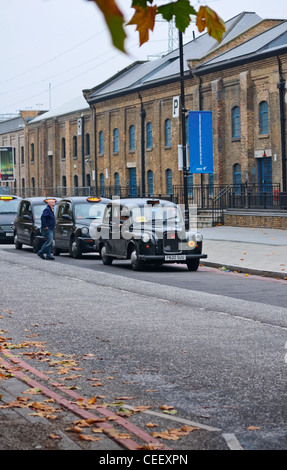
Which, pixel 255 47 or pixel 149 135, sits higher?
pixel 255 47

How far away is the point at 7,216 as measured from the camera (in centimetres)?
3222

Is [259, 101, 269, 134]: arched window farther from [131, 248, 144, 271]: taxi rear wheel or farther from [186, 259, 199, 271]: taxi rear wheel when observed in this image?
[131, 248, 144, 271]: taxi rear wheel

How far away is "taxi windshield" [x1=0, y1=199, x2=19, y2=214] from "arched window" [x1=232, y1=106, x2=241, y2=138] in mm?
16966

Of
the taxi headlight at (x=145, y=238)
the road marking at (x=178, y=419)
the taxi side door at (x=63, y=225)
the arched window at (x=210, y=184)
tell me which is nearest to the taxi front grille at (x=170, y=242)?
the taxi headlight at (x=145, y=238)

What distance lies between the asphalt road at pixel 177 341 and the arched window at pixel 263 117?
82.9 feet

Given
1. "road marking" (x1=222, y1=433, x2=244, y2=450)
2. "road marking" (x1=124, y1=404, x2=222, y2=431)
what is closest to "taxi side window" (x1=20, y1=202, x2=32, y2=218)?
"road marking" (x1=124, y1=404, x2=222, y2=431)

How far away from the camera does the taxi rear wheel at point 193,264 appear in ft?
66.8

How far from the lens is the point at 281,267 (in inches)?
755

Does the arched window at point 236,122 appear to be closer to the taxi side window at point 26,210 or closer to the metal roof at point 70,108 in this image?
the taxi side window at point 26,210

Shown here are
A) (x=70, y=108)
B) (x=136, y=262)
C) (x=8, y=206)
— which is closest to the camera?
(x=136, y=262)

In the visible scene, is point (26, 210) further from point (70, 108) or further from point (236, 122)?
point (70, 108)

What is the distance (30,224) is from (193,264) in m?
8.80

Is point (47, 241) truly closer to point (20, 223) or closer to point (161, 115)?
point (20, 223)

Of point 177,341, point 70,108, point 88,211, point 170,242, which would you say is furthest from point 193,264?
point 70,108
